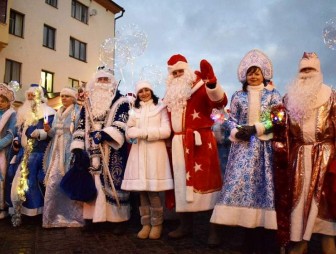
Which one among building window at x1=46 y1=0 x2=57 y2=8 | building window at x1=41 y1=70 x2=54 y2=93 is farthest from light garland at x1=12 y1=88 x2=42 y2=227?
building window at x1=46 y1=0 x2=57 y2=8

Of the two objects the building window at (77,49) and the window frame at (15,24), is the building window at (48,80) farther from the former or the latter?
the window frame at (15,24)

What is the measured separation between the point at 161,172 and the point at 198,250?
113 centimetres

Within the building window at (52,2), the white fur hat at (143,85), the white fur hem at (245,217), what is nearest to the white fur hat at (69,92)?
the white fur hat at (143,85)

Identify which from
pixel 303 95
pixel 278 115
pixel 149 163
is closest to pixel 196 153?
pixel 149 163

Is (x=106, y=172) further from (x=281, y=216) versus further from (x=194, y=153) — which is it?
(x=281, y=216)

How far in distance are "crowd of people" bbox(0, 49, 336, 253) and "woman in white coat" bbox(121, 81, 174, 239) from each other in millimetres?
14

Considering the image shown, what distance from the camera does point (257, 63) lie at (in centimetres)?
448

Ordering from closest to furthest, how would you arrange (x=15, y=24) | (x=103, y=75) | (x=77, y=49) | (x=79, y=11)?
(x=103, y=75) < (x=15, y=24) < (x=77, y=49) < (x=79, y=11)

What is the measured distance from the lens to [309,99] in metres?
4.09

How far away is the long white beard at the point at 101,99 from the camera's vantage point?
5.71 metres

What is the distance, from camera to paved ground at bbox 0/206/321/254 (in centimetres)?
452

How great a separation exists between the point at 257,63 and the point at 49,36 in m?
21.5

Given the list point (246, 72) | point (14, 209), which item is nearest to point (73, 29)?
point (14, 209)

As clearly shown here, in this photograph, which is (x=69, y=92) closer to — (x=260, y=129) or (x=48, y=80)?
(x=260, y=129)
